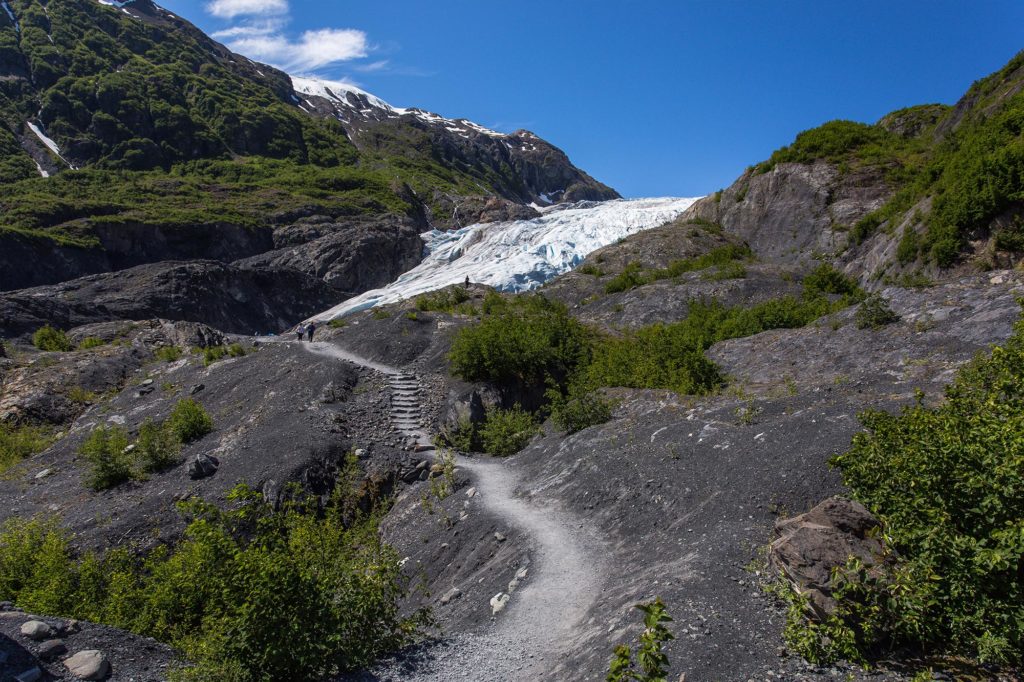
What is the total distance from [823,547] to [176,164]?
301ft

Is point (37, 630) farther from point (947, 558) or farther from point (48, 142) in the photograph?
point (48, 142)

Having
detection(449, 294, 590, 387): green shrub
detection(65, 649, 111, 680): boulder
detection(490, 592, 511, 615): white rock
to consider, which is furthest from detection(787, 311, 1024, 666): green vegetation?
detection(449, 294, 590, 387): green shrub

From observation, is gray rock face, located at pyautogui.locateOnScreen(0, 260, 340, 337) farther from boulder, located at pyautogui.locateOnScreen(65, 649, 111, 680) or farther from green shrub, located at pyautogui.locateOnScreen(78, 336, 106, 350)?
boulder, located at pyautogui.locateOnScreen(65, 649, 111, 680)

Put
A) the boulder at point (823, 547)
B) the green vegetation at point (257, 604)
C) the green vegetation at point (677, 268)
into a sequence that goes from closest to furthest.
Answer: the boulder at point (823, 547)
the green vegetation at point (257, 604)
the green vegetation at point (677, 268)

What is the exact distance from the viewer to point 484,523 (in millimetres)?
10055

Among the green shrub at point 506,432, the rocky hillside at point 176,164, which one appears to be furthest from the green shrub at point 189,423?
the rocky hillside at point 176,164

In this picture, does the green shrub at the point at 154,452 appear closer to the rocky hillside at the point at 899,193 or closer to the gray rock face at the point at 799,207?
the rocky hillside at the point at 899,193

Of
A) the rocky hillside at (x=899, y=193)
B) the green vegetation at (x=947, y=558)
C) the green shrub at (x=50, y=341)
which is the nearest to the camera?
the green vegetation at (x=947, y=558)

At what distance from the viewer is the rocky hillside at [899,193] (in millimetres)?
15312

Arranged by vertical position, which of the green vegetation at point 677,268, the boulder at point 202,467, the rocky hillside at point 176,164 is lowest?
the boulder at point 202,467

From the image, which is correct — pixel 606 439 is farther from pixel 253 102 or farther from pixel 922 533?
pixel 253 102

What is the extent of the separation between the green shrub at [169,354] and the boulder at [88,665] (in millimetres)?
19887

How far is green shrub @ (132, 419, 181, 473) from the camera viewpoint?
13906 millimetres

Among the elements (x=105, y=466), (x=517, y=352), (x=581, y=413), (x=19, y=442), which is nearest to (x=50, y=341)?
(x=19, y=442)
